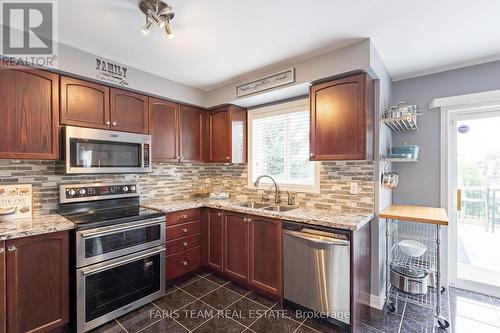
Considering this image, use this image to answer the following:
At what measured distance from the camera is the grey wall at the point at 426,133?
250cm

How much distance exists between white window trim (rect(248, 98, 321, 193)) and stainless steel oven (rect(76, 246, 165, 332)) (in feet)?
4.89

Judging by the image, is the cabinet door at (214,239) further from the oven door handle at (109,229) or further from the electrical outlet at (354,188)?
the electrical outlet at (354,188)

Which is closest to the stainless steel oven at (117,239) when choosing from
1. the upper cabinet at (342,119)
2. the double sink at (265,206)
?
the double sink at (265,206)

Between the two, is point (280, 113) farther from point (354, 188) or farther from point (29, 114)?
point (29, 114)

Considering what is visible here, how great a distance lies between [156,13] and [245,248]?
224 centimetres

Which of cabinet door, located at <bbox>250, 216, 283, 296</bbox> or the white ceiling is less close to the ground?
the white ceiling

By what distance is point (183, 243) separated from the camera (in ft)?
9.01

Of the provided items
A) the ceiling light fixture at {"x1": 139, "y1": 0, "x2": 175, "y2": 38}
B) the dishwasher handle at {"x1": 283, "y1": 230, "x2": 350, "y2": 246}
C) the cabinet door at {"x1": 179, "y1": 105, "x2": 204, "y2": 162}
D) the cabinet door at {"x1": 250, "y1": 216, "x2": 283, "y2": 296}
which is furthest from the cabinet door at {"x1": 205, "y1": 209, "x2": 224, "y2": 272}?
the ceiling light fixture at {"x1": 139, "y1": 0, "x2": 175, "y2": 38}

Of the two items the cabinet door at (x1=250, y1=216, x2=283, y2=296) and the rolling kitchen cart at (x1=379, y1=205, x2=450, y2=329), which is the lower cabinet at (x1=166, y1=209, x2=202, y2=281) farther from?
the rolling kitchen cart at (x1=379, y1=205, x2=450, y2=329)

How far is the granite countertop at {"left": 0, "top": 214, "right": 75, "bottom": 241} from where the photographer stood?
1.65 m

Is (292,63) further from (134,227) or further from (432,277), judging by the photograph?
(432,277)

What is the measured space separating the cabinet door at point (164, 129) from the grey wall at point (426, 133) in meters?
2.76

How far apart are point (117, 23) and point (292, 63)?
1584mm

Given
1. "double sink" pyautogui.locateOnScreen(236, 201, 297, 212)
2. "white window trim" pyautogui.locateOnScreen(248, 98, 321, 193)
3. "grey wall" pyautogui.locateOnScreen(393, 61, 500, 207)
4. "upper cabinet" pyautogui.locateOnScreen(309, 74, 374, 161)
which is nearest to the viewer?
"upper cabinet" pyautogui.locateOnScreen(309, 74, 374, 161)
